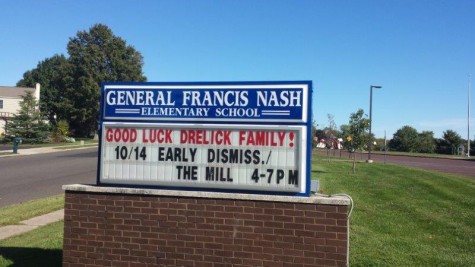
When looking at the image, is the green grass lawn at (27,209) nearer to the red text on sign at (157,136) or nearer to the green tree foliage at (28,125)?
the red text on sign at (157,136)

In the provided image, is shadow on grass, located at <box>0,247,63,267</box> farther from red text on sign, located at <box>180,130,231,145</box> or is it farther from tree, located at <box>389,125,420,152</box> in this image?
tree, located at <box>389,125,420,152</box>

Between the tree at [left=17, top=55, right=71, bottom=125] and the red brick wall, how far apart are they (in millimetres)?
54991

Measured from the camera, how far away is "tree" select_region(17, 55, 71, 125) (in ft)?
223

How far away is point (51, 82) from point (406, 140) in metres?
70.6

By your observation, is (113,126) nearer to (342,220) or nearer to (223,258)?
(223,258)

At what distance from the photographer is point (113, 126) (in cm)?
601

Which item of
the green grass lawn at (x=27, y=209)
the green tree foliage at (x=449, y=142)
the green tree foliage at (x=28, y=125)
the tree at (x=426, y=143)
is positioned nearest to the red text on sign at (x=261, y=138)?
the green grass lawn at (x=27, y=209)

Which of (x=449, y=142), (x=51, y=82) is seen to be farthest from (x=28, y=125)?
(x=449, y=142)

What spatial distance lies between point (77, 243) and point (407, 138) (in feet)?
322

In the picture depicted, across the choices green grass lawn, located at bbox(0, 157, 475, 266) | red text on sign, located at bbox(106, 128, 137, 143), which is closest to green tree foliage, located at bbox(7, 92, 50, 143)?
green grass lawn, located at bbox(0, 157, 475, 266)

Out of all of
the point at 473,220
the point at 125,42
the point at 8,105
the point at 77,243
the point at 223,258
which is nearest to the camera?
the point at 223,258

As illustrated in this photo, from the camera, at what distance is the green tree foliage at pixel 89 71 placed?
217 ft

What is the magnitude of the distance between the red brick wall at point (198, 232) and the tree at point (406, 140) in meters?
94.7

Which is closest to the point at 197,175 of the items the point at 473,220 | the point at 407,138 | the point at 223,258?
the point at 223,258
